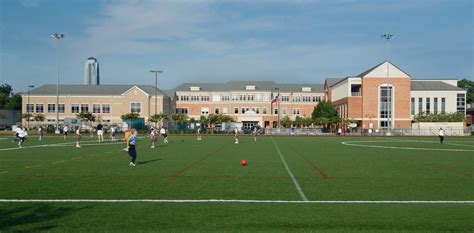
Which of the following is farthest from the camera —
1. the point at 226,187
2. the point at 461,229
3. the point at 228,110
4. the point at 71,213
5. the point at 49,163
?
the point at 228,110

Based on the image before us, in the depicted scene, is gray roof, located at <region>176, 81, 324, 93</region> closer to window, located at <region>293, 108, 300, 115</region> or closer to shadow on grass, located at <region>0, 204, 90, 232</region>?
window, located at <region>293, 108, 300, 115</region>

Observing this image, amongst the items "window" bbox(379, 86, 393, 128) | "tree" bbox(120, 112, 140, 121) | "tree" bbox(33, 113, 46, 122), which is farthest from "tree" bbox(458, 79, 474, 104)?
"tree" bbox(33, 113, 46, 122)

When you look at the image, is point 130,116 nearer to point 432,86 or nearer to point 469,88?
point 432,86

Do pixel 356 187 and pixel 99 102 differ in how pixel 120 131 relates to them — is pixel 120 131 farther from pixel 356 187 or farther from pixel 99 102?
pixel 356 187

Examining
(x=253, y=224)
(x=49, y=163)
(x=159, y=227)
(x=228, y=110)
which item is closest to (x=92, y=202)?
(x=159, y=227)

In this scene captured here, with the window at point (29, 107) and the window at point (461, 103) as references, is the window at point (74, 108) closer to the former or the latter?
the window at point (29, 107)

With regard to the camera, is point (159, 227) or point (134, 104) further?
point (134, 104)

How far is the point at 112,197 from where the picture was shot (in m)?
12.0

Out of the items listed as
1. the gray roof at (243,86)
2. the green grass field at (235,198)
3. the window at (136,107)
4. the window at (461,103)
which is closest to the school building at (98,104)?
the window at (136,107)

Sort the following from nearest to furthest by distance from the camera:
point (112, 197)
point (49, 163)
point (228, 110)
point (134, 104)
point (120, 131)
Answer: point (112, 197), point (49, 163), point (120, 131), point (134, 104), point (228, 110)

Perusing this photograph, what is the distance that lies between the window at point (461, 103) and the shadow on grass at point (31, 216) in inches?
4049

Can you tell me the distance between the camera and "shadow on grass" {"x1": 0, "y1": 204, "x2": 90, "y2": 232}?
28.4ft

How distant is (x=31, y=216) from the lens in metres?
9.65

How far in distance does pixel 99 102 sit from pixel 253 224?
324 ft
